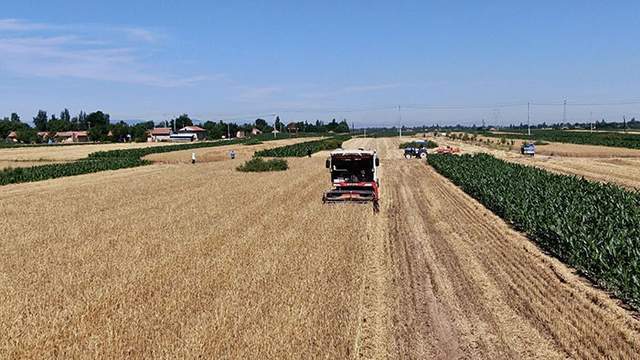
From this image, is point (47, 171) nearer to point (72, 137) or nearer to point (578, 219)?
point (578, 219)

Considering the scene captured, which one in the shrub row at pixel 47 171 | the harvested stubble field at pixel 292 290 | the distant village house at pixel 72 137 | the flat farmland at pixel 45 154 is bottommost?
the harvested stubble field at pixel 292 290

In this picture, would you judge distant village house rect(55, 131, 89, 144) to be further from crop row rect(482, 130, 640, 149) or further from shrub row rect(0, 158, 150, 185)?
crop row rect(482, 130, 640, 149)

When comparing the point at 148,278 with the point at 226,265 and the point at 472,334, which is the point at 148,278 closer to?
the point at 226,265

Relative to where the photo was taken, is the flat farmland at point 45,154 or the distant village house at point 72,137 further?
the distant village house at point 72,137

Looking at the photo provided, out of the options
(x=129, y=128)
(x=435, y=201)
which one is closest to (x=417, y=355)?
(x=435, y=201)

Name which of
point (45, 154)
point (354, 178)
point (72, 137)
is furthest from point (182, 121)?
point (354, 178)

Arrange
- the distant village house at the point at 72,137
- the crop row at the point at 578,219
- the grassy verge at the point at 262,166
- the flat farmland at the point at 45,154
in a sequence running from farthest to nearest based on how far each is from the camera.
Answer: the distant village house at the point at 72,137 → the flat farmland at the point at 45,154 → the grassy verge at the point at 262,166 → the crop row at the point at 578,219

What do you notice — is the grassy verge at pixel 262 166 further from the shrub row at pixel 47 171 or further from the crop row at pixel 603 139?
the crop row at pixel 603 139

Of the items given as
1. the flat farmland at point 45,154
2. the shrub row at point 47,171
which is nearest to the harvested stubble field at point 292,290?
the shrub row at point 47,171

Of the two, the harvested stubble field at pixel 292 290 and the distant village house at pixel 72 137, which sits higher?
the distant village house at pixel 72 137
